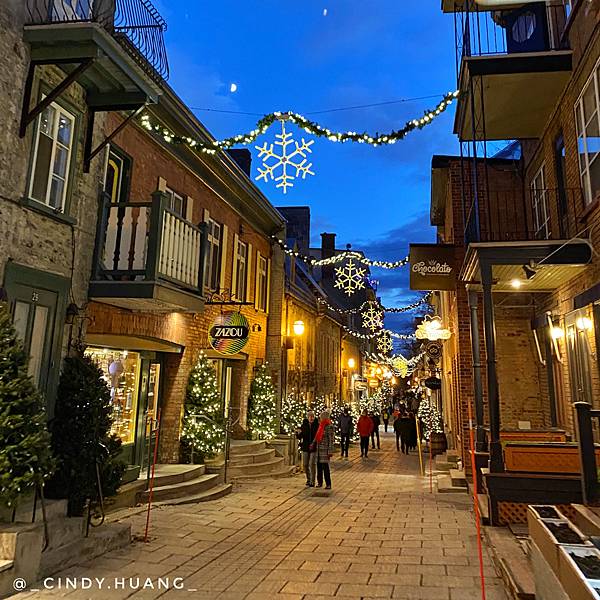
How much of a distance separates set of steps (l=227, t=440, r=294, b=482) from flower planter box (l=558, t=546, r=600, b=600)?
30.5 feet

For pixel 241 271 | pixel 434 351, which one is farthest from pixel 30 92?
pixel 434 351

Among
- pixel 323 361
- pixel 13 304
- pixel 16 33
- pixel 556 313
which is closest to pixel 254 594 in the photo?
pixel 13 304

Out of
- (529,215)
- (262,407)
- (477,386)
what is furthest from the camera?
(262,407)

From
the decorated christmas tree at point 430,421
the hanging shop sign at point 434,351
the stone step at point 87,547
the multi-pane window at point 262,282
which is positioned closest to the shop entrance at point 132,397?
the stone step at point 87,547

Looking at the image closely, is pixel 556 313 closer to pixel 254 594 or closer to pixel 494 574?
pixel 494 574

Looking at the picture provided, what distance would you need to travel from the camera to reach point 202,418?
36.1 feet

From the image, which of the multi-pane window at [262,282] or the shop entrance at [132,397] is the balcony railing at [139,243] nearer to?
the shop entrance at [132,397]

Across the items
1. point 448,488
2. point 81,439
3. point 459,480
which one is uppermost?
point 81,439

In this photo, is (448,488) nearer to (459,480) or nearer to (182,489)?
(459,480)

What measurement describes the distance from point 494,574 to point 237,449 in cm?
808

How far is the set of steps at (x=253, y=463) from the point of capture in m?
12.0

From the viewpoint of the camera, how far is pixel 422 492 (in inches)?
439

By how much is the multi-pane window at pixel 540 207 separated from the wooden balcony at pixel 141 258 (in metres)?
7.68

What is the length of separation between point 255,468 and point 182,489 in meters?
3.43
